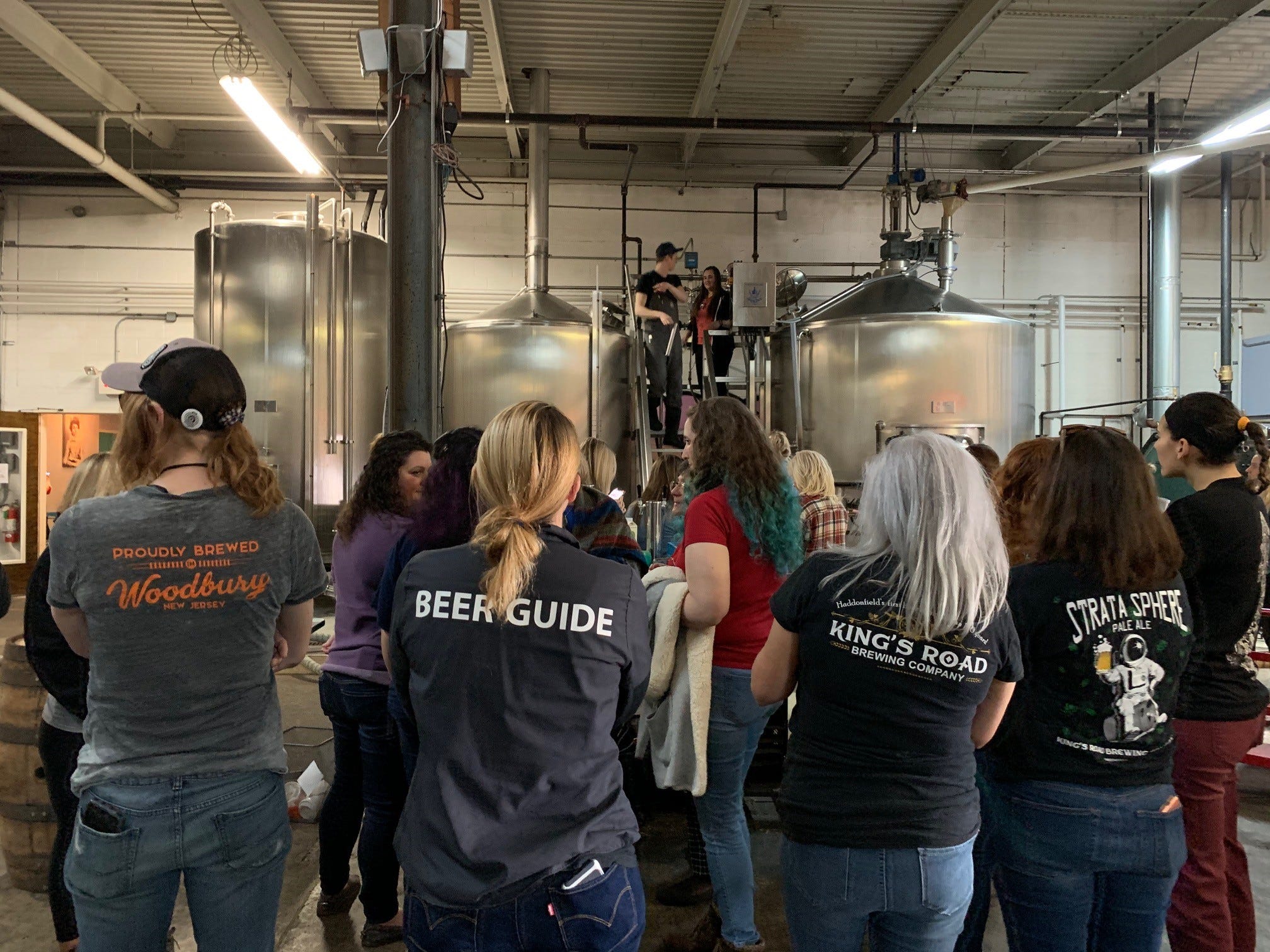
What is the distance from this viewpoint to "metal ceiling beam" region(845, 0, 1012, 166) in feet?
25.6

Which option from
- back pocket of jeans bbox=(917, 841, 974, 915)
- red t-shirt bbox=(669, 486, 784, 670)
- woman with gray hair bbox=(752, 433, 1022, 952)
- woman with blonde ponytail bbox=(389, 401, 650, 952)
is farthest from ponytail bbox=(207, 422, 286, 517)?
back pocket of jeans bbox=(917, 841, 974, 915)

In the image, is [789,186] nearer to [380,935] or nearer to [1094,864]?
[380,935]

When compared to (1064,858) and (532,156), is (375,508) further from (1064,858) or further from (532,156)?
(532,156)

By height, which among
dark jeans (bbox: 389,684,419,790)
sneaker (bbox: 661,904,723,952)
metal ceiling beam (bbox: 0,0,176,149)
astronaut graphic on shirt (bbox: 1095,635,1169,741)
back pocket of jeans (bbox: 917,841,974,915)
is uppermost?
metal ceiling beam (bbox: 0,0,176,149)

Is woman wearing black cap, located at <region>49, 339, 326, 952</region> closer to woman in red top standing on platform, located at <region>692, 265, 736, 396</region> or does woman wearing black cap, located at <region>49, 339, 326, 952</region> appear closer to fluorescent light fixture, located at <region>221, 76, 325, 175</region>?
fluorescent light fixture, located at <region>221, 76, 325, 175</region>

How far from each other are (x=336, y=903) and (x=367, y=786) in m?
0.73

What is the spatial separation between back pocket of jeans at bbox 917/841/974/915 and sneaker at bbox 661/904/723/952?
4.11 ft

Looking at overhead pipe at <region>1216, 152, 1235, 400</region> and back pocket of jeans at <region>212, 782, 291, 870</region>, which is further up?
overhead pipe at <region>1216, 152, 1235, 400</region>

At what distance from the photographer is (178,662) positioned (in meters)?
1.52

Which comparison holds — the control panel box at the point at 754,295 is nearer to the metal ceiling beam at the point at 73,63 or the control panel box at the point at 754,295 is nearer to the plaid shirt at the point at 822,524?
the plaid shirt at the point at 822,524

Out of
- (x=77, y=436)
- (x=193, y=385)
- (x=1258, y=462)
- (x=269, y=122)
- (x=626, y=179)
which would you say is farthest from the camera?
(x=77, y=436)

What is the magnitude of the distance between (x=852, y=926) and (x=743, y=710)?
0.94 m

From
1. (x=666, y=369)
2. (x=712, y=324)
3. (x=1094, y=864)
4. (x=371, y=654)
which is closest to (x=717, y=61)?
(x=712, y=324)

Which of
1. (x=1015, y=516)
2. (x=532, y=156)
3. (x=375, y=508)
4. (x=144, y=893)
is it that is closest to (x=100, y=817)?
(x=144, y=893)
